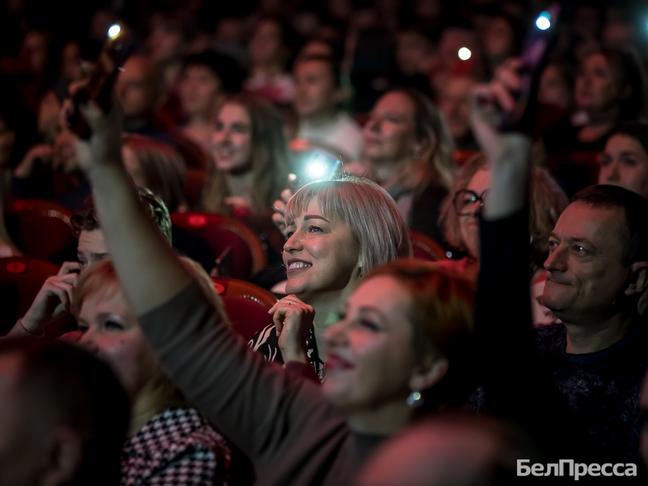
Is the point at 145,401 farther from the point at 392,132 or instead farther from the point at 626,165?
the point at 392,132

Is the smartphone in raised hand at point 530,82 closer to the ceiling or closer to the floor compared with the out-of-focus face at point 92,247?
closer to the ceiling

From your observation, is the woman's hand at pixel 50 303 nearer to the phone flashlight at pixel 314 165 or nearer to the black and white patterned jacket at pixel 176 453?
the phone flashlight at pixel 314 165

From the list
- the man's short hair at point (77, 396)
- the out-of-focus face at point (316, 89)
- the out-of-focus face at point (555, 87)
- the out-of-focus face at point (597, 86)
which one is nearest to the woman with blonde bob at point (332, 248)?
the man's short hair at point (77, 396)

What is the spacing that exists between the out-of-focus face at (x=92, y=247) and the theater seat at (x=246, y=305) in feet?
1.29

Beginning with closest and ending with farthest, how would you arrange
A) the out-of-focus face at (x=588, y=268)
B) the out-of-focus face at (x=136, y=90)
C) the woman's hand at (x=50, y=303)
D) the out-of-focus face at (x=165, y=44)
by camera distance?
the out-of-focus face at (x=588, y=268) → the woman's hand at (x=50, y=303) → the out-of-focus face at (x=136, y=90) → the out-of-focus face at (x=165, y=44)

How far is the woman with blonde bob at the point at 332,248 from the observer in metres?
3.11

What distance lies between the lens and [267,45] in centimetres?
870

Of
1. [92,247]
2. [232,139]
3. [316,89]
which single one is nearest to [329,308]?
[92,247]

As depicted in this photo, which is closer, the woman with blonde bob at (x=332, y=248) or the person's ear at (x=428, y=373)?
the person's ear at (x=428, y=373)

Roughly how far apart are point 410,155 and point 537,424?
3.51m

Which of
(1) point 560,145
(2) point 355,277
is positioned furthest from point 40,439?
(1) point 560,145

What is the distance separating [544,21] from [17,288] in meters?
2.35

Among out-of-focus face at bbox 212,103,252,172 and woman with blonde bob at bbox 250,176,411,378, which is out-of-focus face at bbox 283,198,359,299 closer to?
woman with blonde bob at bbox 250,176,411,378

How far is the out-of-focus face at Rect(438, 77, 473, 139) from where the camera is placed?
697 cm
